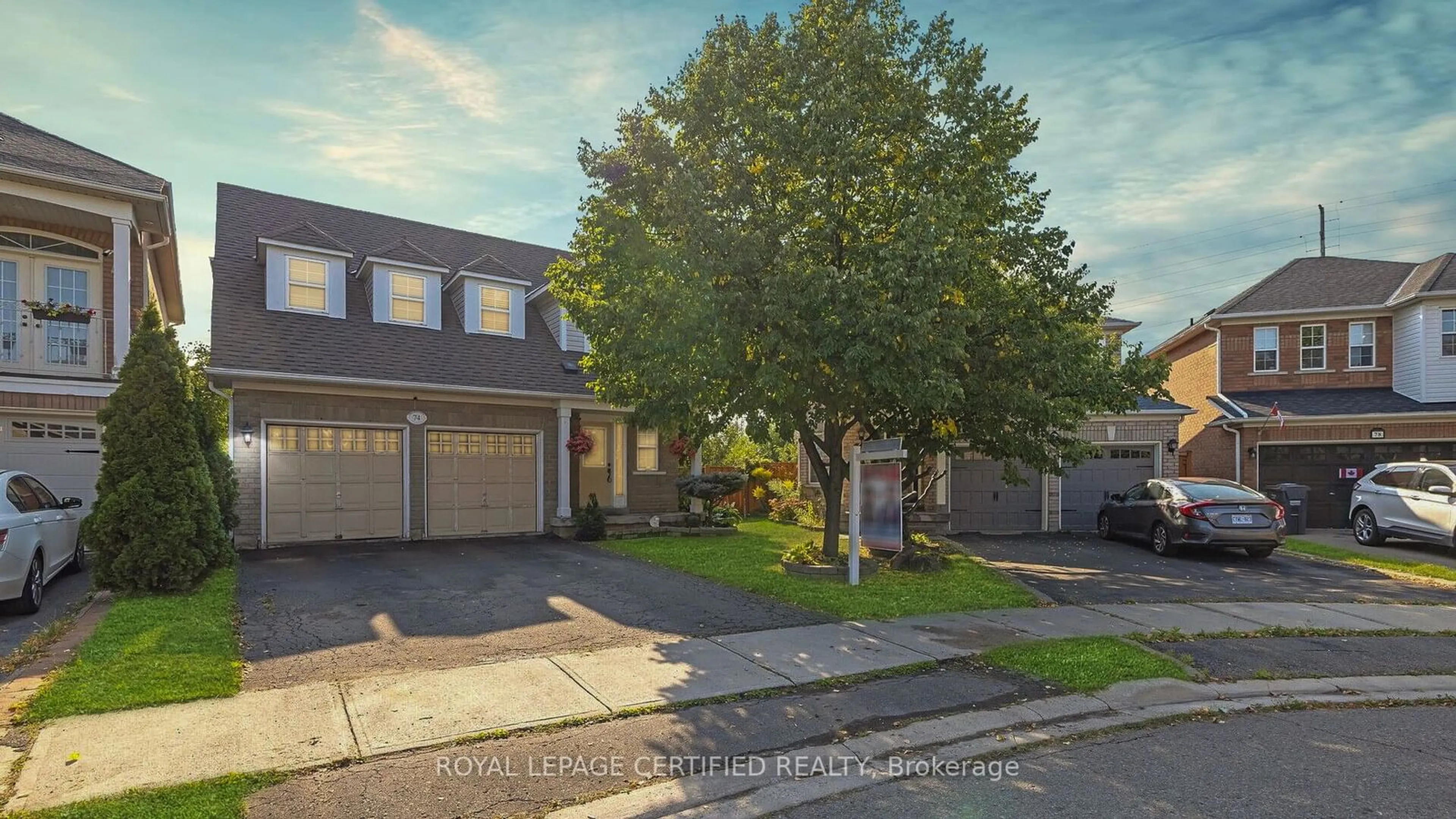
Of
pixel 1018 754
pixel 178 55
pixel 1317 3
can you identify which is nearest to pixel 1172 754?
pixel 1018 754

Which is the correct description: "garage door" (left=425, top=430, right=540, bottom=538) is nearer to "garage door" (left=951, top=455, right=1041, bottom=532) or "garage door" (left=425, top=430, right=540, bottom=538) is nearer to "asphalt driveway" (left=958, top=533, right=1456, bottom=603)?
"asphalt driveway" (left=958, top=533, right=1456, bottom=603)

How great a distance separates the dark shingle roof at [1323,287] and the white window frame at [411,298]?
20.5 m

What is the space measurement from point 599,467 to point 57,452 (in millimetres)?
9416

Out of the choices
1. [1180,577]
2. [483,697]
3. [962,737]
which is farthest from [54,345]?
[1180,577]

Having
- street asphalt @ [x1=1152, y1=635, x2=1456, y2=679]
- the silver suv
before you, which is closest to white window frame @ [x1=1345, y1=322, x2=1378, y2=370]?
the silver suv

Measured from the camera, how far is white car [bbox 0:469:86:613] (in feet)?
25.3

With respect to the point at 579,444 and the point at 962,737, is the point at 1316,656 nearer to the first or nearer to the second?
the point at 962,737

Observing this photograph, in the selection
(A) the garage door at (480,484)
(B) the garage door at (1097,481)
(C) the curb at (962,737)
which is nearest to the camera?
(C) the curb at (962,737)

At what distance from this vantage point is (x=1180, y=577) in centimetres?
1193

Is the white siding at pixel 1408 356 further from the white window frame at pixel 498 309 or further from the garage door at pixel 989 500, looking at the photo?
the white window frame at pixel 498 309

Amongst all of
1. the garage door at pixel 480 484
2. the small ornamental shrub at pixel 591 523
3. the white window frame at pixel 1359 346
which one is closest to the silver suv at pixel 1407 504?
the white window frame at pixel 1359 346

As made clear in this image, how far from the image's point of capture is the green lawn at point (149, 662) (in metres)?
5.21

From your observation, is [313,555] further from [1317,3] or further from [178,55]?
[1317,3]

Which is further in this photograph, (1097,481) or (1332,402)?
(1332,402)
